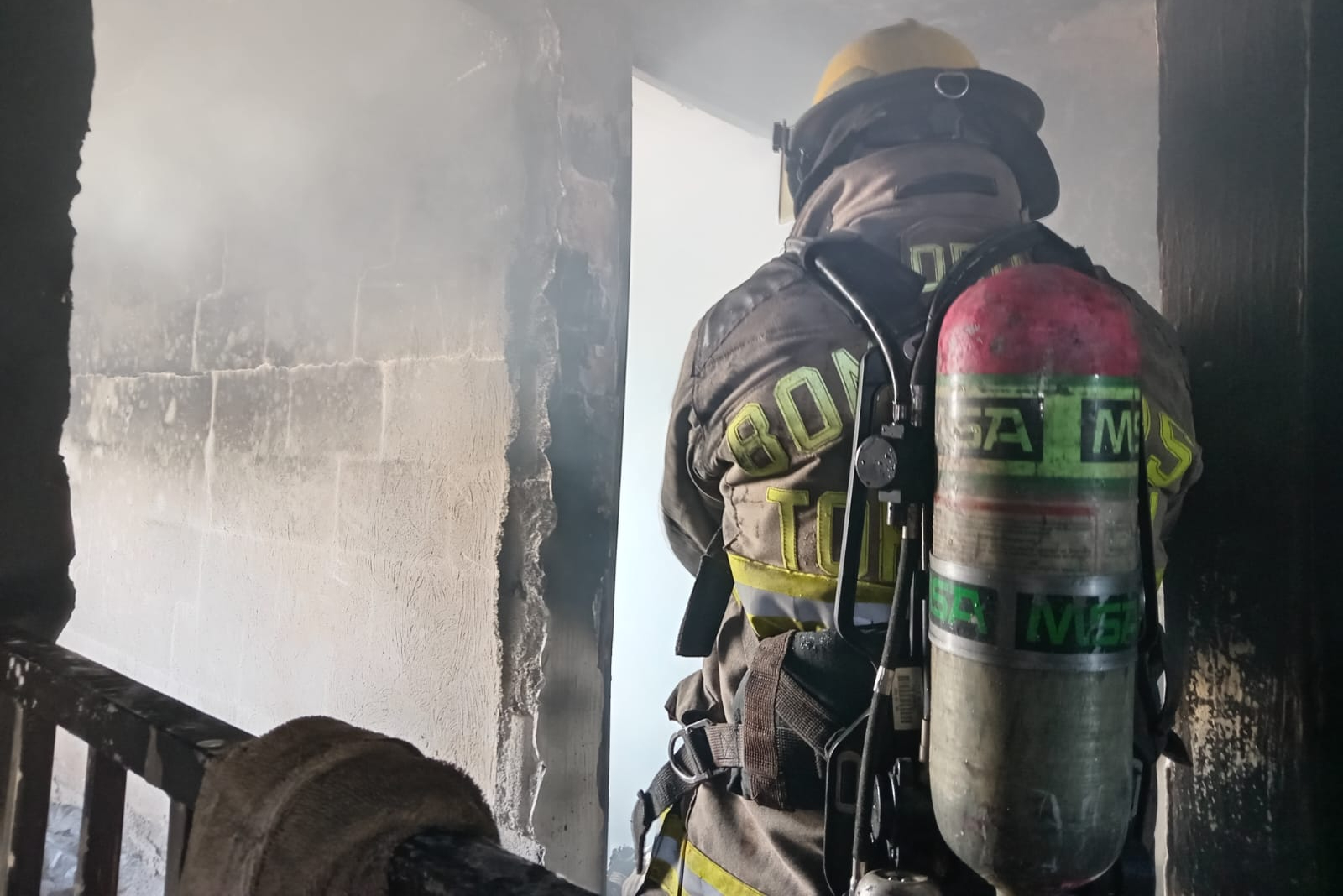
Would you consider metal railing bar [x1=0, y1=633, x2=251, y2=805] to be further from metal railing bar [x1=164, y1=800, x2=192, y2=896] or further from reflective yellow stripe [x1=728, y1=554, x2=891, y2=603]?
reflective yellow stripe [x1=728, y1=554, x2=891, y2=603]

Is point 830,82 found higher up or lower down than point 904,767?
higher up

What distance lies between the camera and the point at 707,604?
1274 mm

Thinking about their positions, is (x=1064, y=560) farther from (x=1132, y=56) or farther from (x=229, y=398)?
(x=229, y=398)

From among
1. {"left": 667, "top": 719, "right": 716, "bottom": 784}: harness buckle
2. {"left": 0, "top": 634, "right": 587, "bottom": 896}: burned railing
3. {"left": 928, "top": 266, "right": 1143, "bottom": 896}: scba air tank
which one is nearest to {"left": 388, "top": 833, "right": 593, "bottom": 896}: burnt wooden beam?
{"left": 0, "top": 634, "right": 587, "bottom": 896}: burned railing

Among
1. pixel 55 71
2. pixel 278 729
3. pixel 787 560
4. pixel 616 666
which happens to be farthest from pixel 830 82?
pixel 616 666

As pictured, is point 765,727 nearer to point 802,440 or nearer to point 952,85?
point 802,440

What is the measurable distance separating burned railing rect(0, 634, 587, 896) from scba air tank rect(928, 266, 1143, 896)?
0.39 meters

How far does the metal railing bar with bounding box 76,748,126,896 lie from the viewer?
0.74m

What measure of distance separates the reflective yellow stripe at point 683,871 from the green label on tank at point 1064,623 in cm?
61

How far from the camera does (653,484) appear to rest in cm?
612

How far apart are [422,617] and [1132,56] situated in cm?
212

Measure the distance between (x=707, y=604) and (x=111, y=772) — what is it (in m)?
0.78

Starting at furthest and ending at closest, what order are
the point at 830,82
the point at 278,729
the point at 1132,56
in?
the point at 1132,56 < the point at 830,82 < the point at 278,729

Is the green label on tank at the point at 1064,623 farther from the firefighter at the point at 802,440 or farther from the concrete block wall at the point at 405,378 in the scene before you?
the concrete block wall at the point at 405,378
